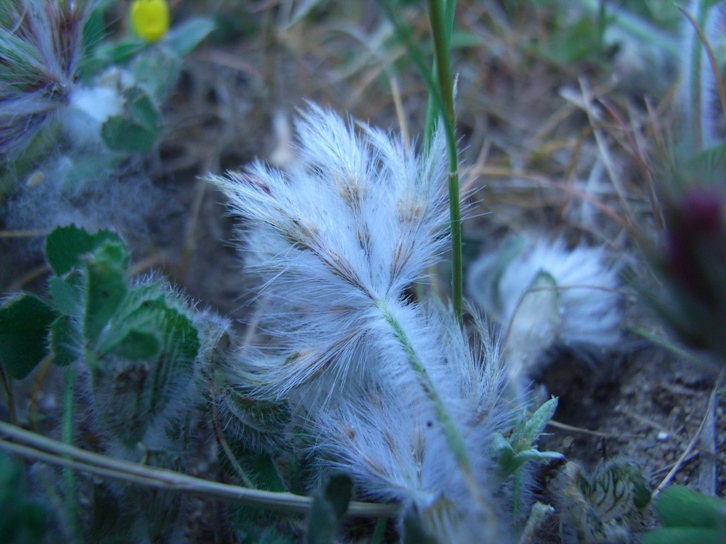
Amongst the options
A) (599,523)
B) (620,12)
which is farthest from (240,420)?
(620,12)

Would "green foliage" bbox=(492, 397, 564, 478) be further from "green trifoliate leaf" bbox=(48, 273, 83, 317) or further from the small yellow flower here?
the small yellow flower

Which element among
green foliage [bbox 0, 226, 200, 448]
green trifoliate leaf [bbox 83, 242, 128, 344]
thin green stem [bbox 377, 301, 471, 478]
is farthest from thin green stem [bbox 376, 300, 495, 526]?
green trifoliate leaf [bbox 83, 242, 128, 344]

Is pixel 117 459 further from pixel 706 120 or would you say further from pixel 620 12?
pixel 620 12

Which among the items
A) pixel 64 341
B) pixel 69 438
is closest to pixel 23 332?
pixel 64 341

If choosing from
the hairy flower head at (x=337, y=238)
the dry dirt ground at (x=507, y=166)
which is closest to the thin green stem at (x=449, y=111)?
the hairy flower head at (x=337, y=238)

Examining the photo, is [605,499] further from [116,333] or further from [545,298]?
[116,333]

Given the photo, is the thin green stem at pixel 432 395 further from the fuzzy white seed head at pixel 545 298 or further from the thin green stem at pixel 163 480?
the fuzzy white seed head at pixel 545 298
